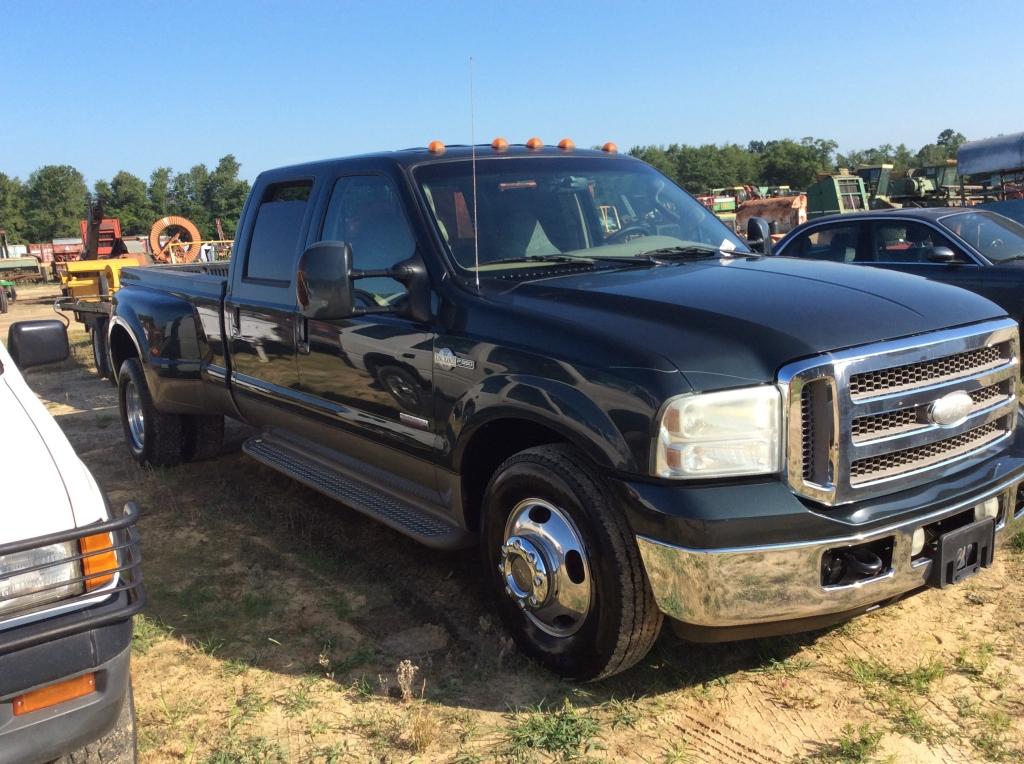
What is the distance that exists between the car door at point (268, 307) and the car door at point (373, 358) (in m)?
0.20

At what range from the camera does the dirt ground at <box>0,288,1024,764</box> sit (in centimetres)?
281

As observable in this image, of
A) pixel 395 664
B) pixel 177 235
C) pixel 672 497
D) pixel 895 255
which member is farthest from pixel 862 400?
pixel 177 235

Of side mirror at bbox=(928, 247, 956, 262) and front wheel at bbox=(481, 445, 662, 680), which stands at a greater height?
side mirror at bbox=(928, 247, 956, 262)

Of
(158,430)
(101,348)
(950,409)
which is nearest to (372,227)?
(950,409)

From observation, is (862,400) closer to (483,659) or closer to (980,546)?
(980,546)

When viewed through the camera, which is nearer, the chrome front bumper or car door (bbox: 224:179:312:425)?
the chrome front bumper

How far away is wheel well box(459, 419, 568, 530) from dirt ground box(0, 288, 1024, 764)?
54 centimetres

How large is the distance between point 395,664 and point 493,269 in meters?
1.58

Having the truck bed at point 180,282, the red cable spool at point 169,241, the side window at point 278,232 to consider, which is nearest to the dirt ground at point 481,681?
the side window at point 278,232

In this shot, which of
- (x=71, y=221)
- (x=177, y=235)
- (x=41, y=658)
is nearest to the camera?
(x=41, y=658)

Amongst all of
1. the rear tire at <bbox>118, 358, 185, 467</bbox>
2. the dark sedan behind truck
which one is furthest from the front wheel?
the dark sedan behind truck

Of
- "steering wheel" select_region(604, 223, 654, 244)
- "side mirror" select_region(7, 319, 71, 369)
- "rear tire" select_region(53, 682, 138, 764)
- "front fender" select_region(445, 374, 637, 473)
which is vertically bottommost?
"rear tire" select_region(53, 682, 138, 764)

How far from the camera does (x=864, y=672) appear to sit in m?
3.16

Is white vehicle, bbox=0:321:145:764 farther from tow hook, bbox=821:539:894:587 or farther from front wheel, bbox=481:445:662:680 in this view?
tow hook, bbox=821:539:894:587
